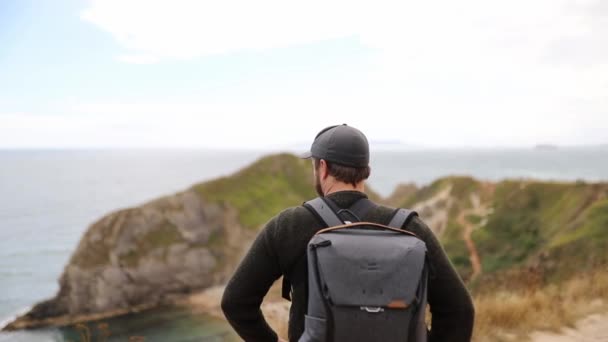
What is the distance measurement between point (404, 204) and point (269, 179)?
65.5 ft

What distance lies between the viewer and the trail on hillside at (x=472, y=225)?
136ft

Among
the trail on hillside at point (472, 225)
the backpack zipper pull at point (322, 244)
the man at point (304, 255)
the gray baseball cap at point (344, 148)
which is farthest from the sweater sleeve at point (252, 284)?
the trail on hillside at point (472, 225)

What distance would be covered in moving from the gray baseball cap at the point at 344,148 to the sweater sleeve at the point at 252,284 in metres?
0.58

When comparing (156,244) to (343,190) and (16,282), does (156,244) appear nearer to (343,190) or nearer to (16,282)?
(16,282)

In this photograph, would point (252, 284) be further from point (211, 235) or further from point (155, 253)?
point (211, 235)

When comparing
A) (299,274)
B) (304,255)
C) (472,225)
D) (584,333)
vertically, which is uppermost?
(304,255)

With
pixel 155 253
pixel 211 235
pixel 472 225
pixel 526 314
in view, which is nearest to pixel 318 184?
pixel 526 314

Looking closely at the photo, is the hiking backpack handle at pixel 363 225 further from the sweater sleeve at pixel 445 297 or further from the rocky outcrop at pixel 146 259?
the rocky outcrop at pixel 146 259

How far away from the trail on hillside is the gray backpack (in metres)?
39.6

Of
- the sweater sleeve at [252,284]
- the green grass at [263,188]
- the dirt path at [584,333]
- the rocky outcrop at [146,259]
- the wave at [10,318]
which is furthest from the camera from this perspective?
the green grass at [263,188]

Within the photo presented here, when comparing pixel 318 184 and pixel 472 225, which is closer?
pixel 318 184

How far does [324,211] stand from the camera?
3033 millimetres

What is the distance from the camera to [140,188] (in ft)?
564

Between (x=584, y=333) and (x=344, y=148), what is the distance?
297 inches
